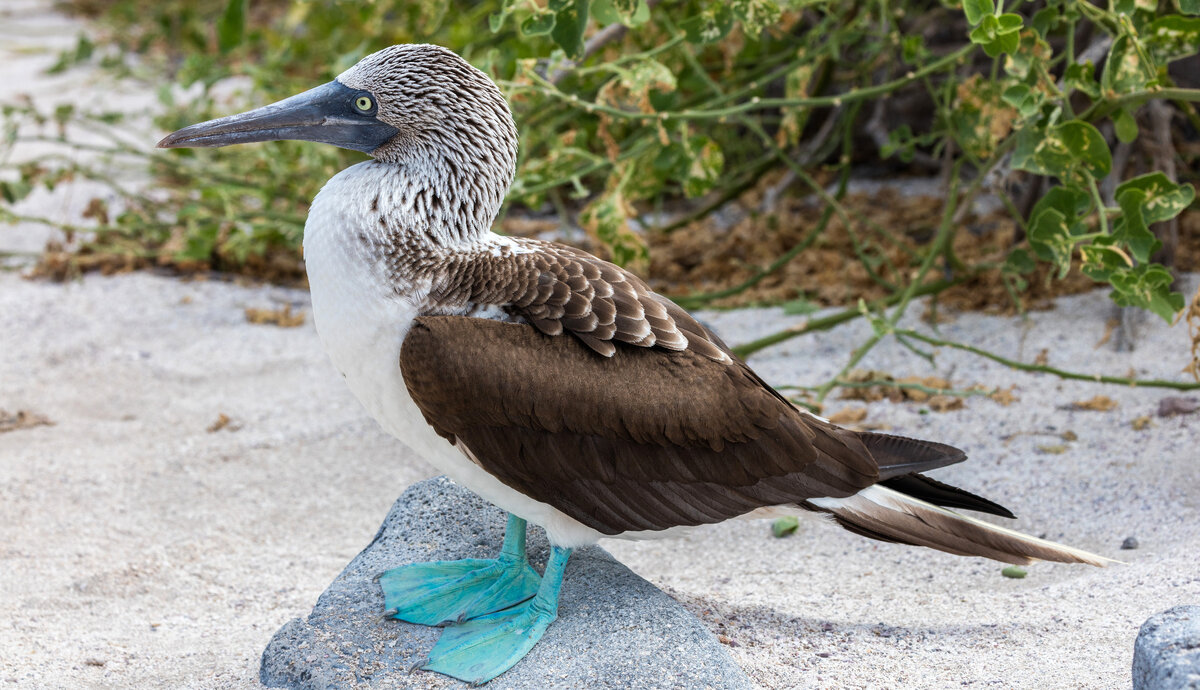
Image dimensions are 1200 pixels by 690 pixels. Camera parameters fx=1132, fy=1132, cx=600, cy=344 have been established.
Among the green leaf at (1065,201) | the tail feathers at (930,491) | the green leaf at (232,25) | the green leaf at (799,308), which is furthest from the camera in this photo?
the green leaf at (232,25)

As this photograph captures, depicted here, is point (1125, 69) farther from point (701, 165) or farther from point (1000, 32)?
point (701, 165)

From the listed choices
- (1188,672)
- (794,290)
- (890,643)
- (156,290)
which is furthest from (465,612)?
(156,290)

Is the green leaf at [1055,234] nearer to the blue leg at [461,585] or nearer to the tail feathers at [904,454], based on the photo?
the tail feathers at [904,454]

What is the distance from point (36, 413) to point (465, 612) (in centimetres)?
268

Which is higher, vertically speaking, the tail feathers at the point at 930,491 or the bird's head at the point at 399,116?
the bird's head at the point at 399,116

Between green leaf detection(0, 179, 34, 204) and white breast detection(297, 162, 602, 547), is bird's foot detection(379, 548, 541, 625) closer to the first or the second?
white breast detection(297, 162, 602, 547)

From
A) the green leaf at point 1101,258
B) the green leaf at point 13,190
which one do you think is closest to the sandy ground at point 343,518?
the green leaf at point 13,190

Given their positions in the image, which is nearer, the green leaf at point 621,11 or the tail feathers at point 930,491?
the tail feathers at point 930,491

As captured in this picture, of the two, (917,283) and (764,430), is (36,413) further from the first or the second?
(917,283)

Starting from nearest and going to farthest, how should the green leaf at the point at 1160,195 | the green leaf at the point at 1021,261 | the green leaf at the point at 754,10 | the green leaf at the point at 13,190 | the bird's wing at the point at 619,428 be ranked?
1. the bird's wing at the point at 619,428
2. the green leaf at the point at 1160,195
3. the green leaf at the point at 754,10
4. the green leaf at the point at 1021,261
5. the green leaf at the point at 13,190

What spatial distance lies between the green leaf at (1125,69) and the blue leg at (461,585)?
7.90 feet

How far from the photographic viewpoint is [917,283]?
4465 mm

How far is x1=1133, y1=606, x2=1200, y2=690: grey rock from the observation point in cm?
224

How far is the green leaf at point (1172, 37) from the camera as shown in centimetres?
371
